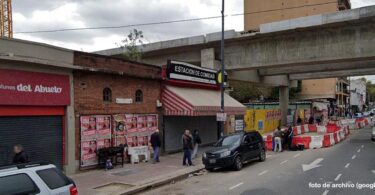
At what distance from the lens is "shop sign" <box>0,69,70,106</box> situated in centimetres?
1394

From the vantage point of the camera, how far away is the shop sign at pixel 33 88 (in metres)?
13.9

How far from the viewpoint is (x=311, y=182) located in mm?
13359

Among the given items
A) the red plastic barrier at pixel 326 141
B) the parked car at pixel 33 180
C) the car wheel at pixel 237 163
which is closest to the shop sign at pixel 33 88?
the parked car at pixel 33 180

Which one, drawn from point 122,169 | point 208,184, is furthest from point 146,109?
point 208,184

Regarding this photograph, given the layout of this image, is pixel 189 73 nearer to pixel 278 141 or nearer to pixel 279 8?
pixel 278 141

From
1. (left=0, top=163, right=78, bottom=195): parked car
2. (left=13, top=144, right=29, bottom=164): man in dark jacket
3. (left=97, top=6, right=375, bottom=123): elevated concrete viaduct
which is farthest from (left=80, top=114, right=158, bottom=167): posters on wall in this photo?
(left=97, top=6, right=375, bottom=123): elevated concrete viaduct

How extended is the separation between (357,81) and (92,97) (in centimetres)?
13294

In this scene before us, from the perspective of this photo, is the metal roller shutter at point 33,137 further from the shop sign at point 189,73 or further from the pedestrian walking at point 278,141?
the pedestrian walking at point 278,141

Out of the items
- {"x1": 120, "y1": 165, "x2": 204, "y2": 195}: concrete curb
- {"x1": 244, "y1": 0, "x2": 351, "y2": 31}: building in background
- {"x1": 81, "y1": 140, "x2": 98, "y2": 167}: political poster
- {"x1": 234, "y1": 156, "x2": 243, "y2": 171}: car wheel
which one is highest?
{"x1": 244, "y1": 0, "x2": 351, "y2": 31}: building in background

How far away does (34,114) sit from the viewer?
15164mm

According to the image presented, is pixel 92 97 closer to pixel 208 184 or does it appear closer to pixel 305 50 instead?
pixel 208 184

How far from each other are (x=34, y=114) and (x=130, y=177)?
4354 mm

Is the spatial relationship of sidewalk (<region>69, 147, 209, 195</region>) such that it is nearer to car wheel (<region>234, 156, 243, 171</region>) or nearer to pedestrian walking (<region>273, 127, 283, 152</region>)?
car wheel (<region>234, 156, 243, 171</region>)

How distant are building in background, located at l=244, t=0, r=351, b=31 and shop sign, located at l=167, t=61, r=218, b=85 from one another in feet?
178
